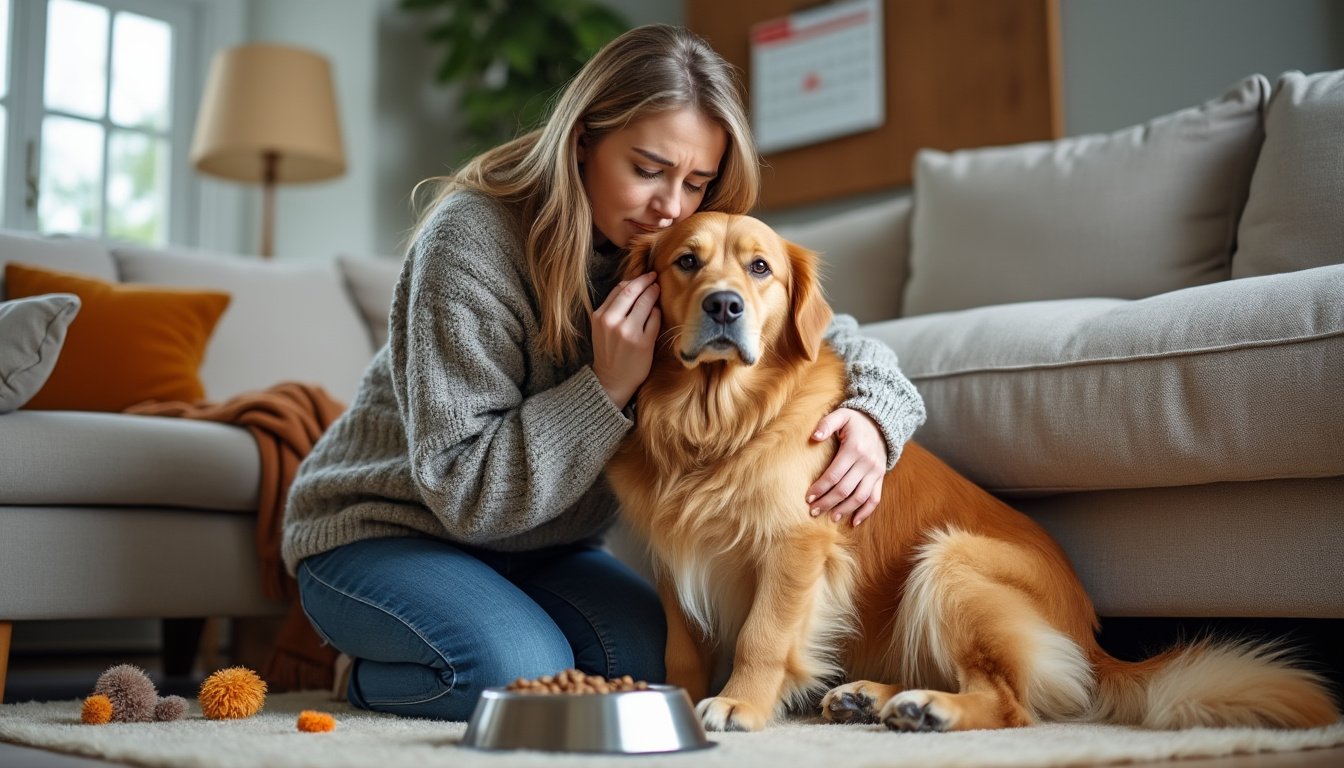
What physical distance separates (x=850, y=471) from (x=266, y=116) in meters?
3.33

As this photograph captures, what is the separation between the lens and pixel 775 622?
1.59m

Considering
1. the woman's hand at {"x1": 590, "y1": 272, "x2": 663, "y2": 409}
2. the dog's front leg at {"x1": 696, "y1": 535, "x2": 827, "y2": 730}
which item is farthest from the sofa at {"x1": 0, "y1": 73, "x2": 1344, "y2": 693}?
the woman's hand at {"x1": 590, "y1": 272, "x2": 663, "y2": 409}

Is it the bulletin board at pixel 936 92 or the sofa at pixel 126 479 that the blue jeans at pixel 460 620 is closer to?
the sofa at pixel 126 479

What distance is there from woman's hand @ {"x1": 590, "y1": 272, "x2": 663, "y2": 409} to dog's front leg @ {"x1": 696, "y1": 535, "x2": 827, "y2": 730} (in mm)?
332

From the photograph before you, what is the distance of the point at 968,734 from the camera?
1.42 metres

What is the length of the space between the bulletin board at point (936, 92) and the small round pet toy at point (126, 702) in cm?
272

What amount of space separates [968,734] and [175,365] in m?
2.03

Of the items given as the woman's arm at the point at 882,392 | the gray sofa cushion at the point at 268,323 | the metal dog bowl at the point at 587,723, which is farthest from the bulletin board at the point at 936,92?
the metal dog bowl at the point at 587,723

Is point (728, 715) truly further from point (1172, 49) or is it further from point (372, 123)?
point (372, 123)

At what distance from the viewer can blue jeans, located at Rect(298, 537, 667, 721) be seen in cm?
168

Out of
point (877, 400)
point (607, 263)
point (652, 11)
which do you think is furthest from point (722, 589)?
point (652, 11)

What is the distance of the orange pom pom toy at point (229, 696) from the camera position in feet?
5.54

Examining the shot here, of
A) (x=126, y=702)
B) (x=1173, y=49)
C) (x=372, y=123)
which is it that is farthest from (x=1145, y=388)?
(x=372, y=123)

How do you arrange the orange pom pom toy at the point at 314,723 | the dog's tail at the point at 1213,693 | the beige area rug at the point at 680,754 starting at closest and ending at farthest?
the beige area rug at the point at 680,754, the dog's tail at the point at 1213,693, the orange pom pom toy at the point at 314,723
